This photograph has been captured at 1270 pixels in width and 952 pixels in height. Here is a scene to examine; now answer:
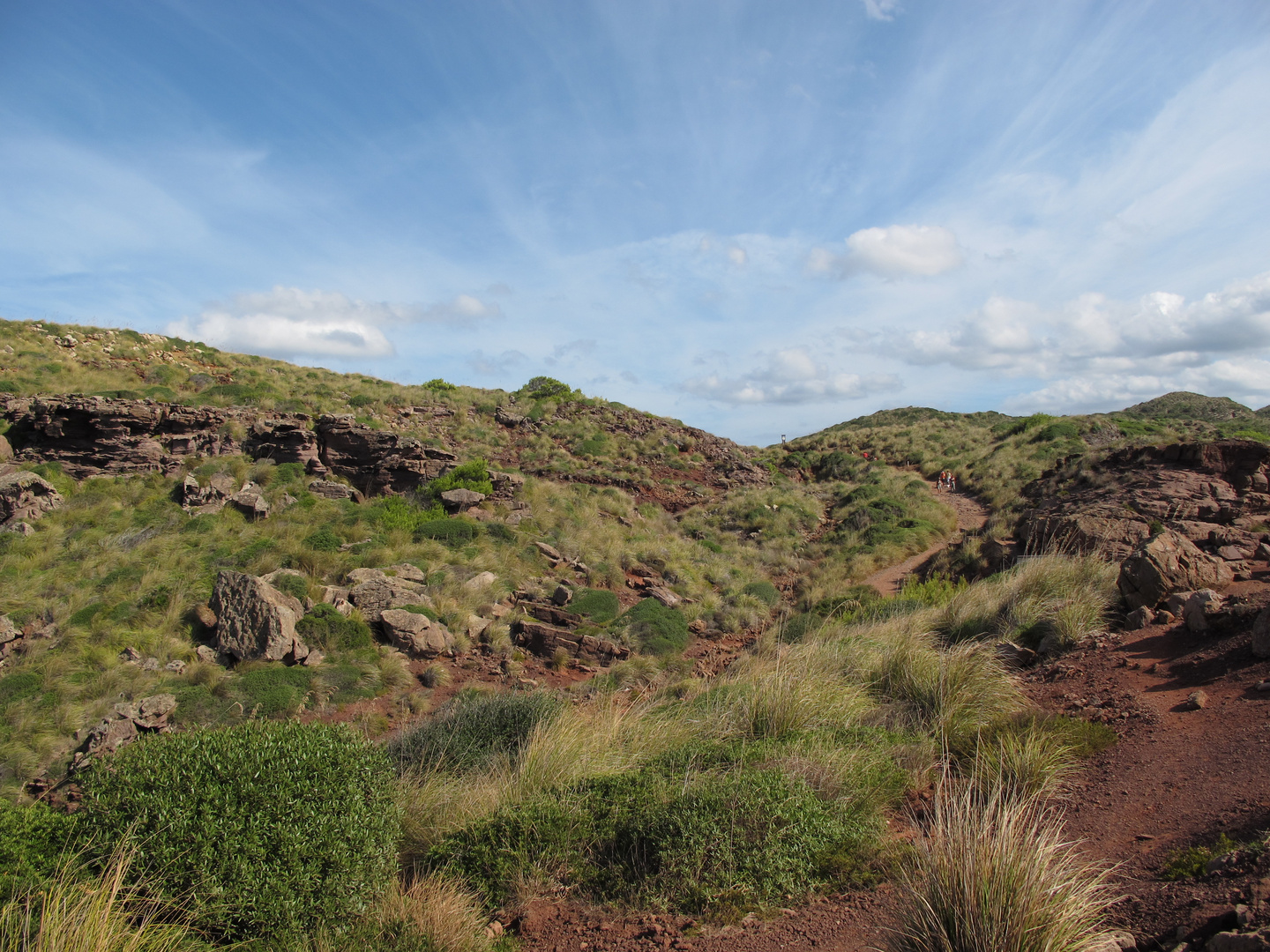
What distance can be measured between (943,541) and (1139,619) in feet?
45.9

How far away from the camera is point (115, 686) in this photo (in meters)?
9.29

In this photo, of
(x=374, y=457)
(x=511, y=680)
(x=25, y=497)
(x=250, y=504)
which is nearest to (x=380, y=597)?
(x=511, y=680)

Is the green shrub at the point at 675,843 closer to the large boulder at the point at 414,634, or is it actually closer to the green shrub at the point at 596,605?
the large boulder at the point at 414,634

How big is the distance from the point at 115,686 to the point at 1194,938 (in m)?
11.8

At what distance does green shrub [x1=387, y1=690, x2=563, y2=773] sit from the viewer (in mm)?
6645

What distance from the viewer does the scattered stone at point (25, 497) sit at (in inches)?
531

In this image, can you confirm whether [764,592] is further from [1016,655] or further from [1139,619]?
[1139,619]

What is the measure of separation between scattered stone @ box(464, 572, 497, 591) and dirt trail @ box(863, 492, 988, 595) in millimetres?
9543

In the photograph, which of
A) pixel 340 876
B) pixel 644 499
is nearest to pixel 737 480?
pixel 644 499

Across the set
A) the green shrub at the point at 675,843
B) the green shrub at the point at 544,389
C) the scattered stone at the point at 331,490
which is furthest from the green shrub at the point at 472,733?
the green shrub at the point at 544,389

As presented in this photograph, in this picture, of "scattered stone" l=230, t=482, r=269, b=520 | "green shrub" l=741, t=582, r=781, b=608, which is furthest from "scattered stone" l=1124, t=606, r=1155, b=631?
"scattered stone" l=230, t=482, r=269, b=520

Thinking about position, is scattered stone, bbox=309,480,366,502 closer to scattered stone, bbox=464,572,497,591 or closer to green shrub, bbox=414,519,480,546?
green shrub, bbox=414,519,480,546

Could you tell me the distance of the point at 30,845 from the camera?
3781 mm

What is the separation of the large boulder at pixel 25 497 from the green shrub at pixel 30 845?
12836 mm
